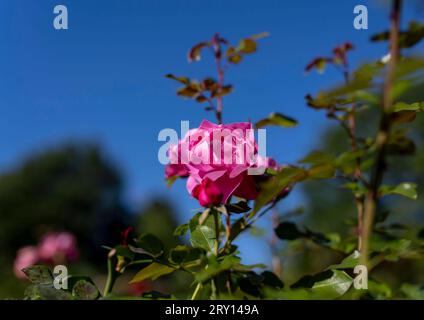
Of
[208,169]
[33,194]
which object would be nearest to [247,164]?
[208,169]

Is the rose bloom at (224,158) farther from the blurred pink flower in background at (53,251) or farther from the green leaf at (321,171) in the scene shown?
the blurred pink flower in background at (53,251)

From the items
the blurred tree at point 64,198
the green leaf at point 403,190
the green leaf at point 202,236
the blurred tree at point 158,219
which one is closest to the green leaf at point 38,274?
the green leaf at point 202,236

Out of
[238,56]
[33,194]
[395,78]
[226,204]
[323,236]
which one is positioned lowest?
[33,194]

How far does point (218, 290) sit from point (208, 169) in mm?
155

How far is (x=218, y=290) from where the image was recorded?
580 millimetres

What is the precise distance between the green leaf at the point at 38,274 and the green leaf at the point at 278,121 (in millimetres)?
332

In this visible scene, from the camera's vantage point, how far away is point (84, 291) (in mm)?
556

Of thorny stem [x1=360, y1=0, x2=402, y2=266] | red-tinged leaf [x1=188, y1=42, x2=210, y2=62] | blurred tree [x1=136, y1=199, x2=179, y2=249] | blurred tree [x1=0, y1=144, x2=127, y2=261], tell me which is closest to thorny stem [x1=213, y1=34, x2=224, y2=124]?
red-tinged leaf [x1=188, y1=42, x2=210, y2=62]

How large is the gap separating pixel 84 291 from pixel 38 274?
93 mm

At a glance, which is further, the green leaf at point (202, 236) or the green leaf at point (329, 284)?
the green leaf at point (202, 236)

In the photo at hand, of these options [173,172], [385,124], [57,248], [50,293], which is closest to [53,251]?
[57,248]

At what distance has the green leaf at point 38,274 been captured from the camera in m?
0.61
